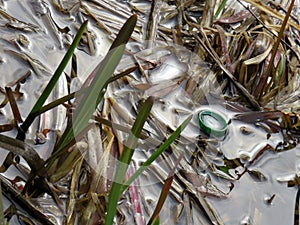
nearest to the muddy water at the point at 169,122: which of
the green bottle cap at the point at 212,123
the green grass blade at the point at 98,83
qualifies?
the green bottle cap at the point at 212,123

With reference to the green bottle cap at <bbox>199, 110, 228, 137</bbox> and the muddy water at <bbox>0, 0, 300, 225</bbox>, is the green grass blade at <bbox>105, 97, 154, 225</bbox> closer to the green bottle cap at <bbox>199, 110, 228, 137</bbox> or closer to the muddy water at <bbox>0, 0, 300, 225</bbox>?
the muddy water at <bbox>0, 0, 300, 225</bbox>

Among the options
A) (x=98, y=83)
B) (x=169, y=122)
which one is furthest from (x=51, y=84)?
(x=169, y=122)

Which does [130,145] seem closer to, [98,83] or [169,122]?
[98,83]

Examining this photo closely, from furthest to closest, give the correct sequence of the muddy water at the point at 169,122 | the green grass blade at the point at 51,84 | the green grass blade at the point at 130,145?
the muddy water at the point at 169,122
the green grass blade at the point at 51,84
the green grass blade at the point at 130,145

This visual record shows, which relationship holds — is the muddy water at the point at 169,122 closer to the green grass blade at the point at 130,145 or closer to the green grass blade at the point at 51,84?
the green grass blade at the point at 51,84

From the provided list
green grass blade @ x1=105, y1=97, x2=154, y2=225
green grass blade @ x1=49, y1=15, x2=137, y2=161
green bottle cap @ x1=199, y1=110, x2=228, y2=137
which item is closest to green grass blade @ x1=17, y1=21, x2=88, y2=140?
green grass blade @ x1=49, y1=15, x2=137, y2=161
